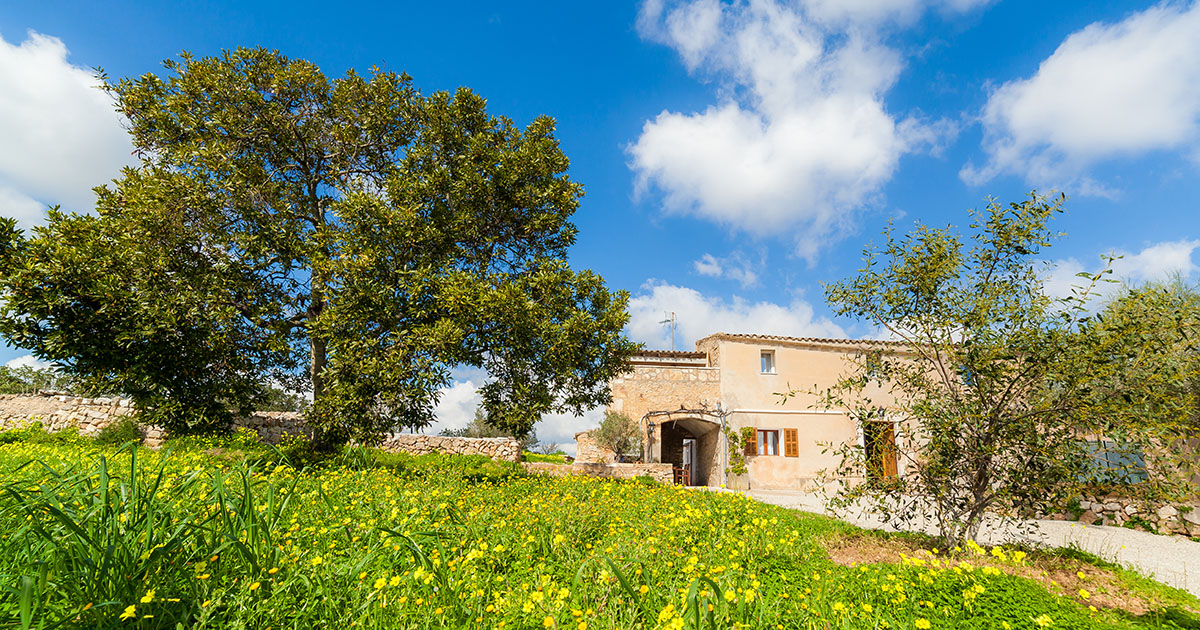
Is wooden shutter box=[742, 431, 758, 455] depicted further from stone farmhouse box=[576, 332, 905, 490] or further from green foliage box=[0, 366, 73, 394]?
green foliage box=[0, 366, 73, 394]

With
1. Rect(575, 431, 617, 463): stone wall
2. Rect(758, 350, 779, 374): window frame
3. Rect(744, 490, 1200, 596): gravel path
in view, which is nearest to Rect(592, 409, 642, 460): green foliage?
Rect(575, 431, 617, 463): stone wall

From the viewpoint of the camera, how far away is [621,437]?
71.1 feet

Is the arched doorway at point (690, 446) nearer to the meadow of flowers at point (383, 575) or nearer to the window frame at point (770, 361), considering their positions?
the window frame at point (770, 361)

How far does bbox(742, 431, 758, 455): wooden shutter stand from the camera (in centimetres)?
2110

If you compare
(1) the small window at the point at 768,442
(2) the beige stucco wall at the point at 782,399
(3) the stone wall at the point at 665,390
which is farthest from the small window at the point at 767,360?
(1) the small window at the point at 768,442

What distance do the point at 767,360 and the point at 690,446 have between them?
19.2 feet

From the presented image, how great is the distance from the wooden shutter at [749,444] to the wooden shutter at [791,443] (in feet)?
4.28

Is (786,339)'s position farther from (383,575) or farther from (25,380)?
(25,380)

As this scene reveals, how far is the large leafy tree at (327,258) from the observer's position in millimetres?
10539

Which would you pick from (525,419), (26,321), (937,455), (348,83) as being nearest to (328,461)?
(525,419)

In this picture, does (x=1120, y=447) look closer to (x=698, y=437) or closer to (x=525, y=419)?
(x=525, y=419)

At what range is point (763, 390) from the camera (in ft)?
72.6

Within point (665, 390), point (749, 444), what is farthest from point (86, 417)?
point (749, 444)

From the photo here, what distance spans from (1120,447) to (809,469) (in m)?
15.4
